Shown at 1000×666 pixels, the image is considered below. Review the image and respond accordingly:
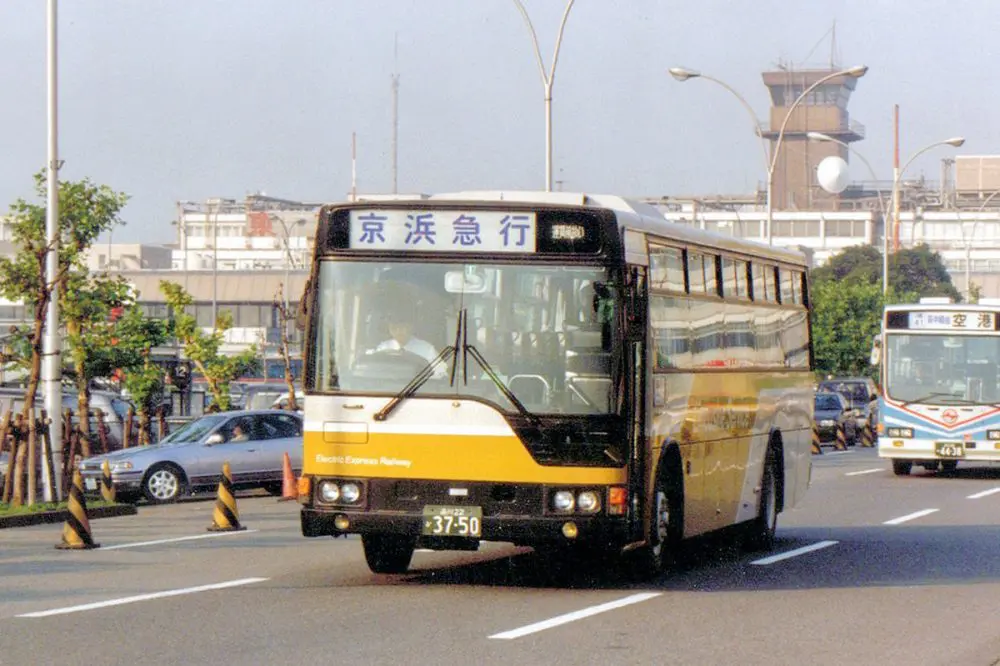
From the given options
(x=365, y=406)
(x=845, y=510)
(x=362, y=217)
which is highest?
(x=362, y=217)

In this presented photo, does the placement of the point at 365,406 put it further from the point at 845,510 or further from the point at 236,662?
the point at 845,510

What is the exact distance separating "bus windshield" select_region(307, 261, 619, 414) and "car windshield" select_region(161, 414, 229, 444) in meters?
14.6

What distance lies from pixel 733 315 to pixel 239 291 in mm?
91608

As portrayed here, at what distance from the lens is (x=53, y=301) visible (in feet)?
78.0

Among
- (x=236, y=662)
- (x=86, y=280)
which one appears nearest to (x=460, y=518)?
(x=236, y=662)

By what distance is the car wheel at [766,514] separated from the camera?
1778 cm

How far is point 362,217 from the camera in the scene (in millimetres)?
13109

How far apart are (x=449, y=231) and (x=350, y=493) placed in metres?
2.01

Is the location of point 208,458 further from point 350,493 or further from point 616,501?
point 616,501

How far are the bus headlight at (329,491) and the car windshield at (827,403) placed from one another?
38759 mm

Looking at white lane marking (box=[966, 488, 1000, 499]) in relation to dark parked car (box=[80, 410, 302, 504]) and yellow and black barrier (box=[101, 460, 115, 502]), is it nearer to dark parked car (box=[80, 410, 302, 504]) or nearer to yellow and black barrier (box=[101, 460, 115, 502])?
dark parked car (box=[80, 410, 302, 504])

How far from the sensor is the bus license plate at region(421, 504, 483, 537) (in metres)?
12.6

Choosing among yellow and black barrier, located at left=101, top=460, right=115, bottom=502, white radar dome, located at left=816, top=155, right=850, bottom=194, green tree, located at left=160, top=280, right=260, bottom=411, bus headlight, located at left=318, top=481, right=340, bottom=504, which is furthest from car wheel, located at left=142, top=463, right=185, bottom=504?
white radar dome, located at left=816, top=155, right=850, bottom=194

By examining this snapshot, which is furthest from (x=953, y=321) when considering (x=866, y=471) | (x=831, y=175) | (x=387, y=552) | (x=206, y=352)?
(x=831, y=175)
